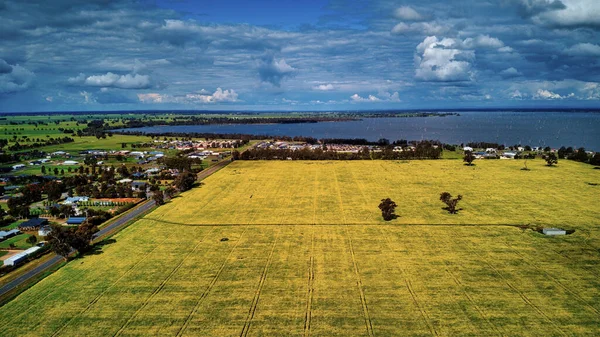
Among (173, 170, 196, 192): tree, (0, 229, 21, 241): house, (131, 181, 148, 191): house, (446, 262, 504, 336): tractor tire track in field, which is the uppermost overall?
(173, 170, 196, 192): tree

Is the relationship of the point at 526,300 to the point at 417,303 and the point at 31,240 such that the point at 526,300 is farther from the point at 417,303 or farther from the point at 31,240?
the point at 31,240

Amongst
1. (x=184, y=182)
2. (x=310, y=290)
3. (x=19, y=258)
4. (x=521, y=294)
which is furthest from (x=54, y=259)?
(x=521, y=294)

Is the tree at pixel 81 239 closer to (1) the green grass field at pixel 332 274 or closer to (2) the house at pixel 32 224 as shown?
(1) the green grass field at pixel 332 274

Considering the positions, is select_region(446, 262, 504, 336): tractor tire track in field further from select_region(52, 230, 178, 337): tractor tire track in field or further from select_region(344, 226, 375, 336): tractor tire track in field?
select_region(52, 230, 178, 337): tractor tire track in field

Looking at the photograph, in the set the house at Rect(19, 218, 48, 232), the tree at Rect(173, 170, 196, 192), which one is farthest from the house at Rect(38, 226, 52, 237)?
the tree at Rect(173, 170, 196, 192)

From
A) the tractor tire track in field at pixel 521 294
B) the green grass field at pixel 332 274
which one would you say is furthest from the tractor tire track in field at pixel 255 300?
the tractor tire track in field at pixel 521 294

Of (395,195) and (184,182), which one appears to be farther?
(184,182)

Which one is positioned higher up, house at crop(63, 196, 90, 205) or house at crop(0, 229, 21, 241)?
house at crop(63, 196, 90, 205)
